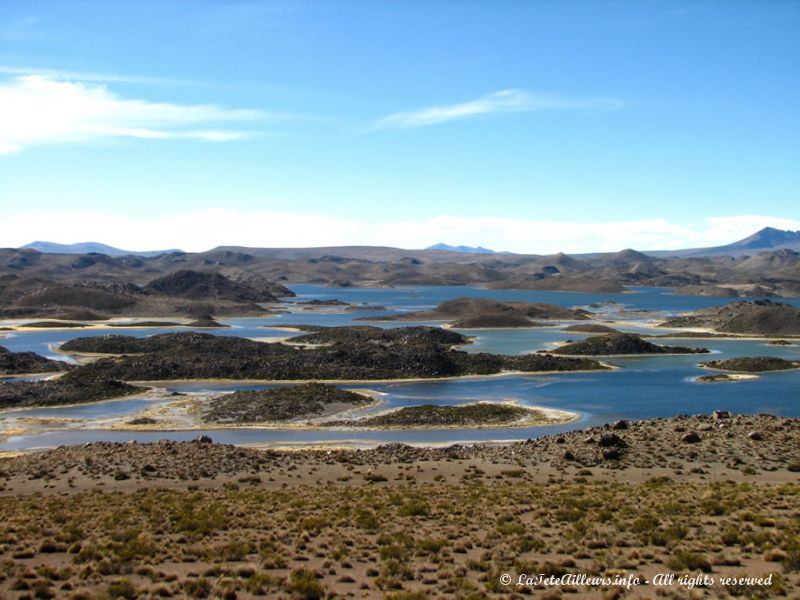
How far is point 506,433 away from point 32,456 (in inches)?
1206

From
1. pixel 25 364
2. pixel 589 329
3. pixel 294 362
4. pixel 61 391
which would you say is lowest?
pixel 61 391

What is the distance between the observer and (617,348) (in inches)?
3949

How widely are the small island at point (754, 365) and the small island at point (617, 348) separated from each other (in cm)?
1311

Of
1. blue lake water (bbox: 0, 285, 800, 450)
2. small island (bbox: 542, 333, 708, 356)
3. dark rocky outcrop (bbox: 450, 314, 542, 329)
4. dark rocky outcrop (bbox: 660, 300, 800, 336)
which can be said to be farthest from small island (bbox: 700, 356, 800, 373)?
dark rocky outcrop (bbox: 450, 314, 542, 329)

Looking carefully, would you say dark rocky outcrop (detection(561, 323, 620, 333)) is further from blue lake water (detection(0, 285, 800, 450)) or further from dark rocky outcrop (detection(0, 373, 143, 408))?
dark rocky outcrop (detection(0, 373, 143, 408))

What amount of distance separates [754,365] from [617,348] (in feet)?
64.2

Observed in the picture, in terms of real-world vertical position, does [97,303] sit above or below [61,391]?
above

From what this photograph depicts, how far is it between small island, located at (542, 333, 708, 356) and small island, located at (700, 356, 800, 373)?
13108 millimetres

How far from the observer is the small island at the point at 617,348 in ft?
323

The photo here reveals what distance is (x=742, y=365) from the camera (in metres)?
84.7

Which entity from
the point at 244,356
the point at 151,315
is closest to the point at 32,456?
the point at 244,356

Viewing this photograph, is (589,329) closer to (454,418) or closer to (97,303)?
(454,418)

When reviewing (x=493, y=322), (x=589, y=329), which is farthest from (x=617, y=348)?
(x=493, y=322)

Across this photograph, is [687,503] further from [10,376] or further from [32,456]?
[10,376]
